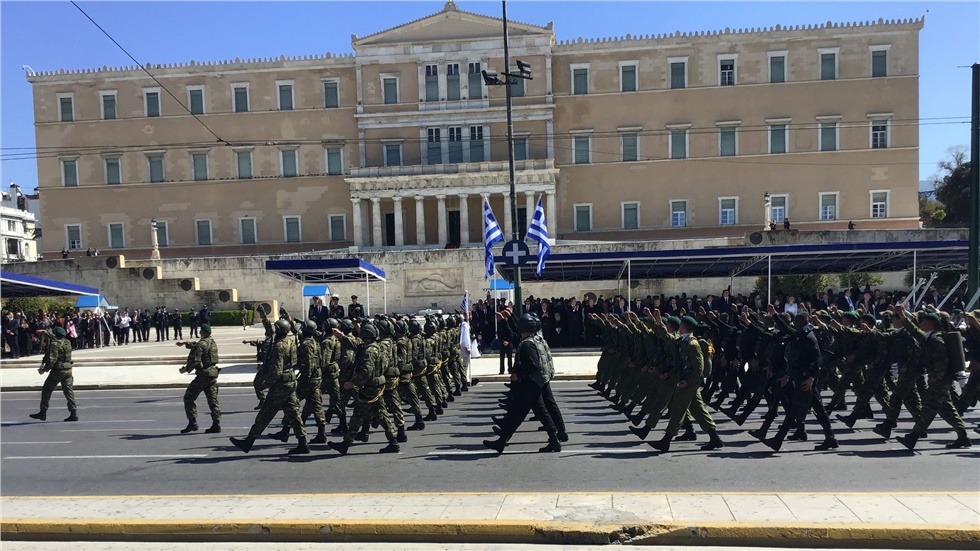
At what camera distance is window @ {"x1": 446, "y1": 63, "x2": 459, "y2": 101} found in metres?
53.1

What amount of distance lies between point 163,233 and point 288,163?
10744 mm

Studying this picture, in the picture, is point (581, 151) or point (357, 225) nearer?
point (357, 225)

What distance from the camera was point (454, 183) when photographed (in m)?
51.5

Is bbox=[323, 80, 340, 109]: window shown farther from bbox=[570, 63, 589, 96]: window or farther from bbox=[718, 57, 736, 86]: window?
bbox=[718, 57, 736, 86]: window

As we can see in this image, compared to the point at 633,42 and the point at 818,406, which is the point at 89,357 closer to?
the point at 818,406

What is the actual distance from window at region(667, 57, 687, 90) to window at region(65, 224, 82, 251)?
44634 mm

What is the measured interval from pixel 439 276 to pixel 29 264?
24.7 m

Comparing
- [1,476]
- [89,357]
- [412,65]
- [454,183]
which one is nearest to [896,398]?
[1,476]

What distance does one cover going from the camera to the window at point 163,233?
55.7 meters

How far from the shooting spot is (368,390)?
9836 mm

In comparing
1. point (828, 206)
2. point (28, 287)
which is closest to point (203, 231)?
point (28, 287)

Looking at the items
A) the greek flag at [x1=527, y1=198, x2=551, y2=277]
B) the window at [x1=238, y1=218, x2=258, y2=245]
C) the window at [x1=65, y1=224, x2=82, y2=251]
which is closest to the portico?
the window at [x1=238, y1=218, x2=258, y2=245]

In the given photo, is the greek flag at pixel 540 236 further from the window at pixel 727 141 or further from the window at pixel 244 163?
the window at pixel 244 163

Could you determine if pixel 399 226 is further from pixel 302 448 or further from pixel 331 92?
pixel 302 448
